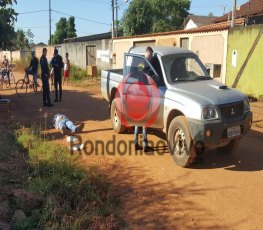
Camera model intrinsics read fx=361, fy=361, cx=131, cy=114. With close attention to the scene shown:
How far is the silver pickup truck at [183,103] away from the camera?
619 cm

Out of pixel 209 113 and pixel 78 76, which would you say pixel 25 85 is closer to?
pixel 78 76

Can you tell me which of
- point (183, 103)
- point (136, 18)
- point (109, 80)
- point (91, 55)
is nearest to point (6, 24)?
point (109, 80)

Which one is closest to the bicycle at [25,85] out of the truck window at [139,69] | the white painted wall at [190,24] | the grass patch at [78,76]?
the grass patch at [78,76]

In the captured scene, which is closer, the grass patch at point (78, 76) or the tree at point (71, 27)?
the grass patch at point (78, 76)

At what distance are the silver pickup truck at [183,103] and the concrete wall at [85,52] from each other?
17.2 m

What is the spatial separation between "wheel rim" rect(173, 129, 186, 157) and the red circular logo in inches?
28.2

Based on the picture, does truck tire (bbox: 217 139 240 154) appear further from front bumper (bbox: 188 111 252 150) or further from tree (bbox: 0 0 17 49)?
tree (bbox: 0 0 17 49)

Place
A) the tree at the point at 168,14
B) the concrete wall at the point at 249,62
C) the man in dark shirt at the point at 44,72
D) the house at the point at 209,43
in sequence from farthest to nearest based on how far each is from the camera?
the tree at the point at 168,14 → the house at the point at 209,43 → the concrete wall at the point at 249,62 → the man in dark shirt at the point at 44,72

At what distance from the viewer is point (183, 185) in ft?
19.2

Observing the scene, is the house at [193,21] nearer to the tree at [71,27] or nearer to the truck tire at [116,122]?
the tree at [71,27]

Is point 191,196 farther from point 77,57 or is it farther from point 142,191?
point 77,57

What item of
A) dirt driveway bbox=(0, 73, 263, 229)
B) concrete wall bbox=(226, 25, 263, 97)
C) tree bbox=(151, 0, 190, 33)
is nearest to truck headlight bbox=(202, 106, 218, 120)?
dirt driveway bbox=(0, 73, 263, 229)

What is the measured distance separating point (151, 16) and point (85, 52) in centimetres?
1580

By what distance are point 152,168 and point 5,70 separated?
1515 centimetres
